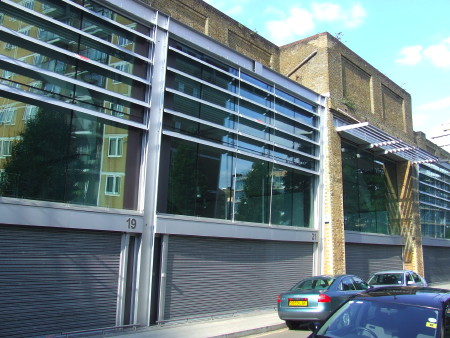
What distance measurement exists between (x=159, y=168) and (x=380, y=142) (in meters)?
12.9

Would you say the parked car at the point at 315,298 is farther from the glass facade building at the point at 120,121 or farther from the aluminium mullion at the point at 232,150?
the aluminium mullion at the point at 232,150

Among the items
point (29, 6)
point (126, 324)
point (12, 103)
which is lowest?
point (126, 324)

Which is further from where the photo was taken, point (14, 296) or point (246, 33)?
point (246, 33)

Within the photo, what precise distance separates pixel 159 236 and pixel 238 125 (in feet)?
16.5

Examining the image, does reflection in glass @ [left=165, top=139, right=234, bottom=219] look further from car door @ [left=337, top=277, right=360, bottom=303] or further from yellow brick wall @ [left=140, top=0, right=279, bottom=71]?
yellow brick wall @ [left=140, top=0, right=279, bottom=71]

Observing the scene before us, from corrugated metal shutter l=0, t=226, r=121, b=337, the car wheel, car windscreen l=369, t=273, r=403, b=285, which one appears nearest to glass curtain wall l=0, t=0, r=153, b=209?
corrugated metal shutter l=0, t=226, r=121, b=337

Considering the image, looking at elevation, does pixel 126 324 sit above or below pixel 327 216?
below

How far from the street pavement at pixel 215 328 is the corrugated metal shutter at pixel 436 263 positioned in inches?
649

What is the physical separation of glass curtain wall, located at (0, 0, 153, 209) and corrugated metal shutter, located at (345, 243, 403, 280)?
1158 cm

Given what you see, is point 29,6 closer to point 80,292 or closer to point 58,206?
point 58,206

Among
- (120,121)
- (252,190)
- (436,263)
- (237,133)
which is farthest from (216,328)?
(436,263)

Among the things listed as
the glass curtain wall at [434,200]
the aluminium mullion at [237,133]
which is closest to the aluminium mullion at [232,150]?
the aluminium mullion at [237,133]

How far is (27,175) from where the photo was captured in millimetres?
8945

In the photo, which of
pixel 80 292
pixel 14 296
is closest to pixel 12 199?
pixel 14 296
